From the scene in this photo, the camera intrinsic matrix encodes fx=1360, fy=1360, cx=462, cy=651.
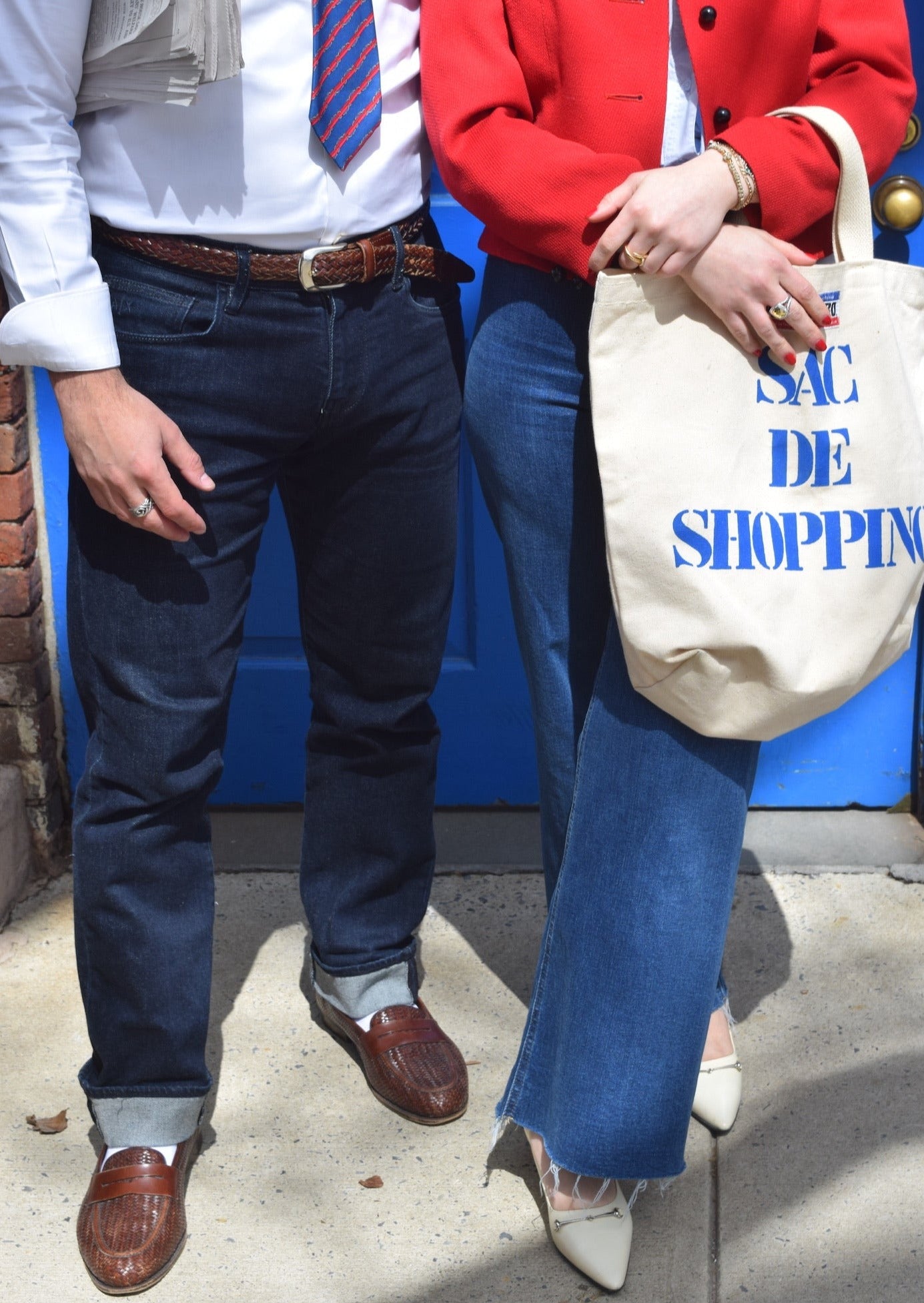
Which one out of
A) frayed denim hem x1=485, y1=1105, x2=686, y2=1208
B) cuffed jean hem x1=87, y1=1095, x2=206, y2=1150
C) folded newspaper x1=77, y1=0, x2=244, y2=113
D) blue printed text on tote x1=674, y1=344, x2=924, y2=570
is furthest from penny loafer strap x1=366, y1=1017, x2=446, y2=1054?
folded newspaper x1=77, y1=0, x2=244, y2=113

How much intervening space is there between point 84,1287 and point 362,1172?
0.41 m

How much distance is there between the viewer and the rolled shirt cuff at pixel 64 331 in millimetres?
1501

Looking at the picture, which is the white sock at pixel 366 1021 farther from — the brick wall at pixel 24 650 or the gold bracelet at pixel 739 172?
the gold bracelet at pixel 739 172

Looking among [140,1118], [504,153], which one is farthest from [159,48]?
[140,1118]

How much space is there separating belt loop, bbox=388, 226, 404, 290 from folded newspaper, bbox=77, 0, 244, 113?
30 cm

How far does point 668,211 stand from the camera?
143cm

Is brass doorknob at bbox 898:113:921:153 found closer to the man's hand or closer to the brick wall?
the man's hand

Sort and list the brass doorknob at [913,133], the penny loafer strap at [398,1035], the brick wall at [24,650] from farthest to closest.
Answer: the brick wall at [24,650] < the brass doorknob at [913,133] < the penny loafer strap at [398,1035]

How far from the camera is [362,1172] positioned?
201 centimetres

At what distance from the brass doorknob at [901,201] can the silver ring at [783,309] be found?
3.88 feet

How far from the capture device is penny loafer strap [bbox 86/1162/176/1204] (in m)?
1.85

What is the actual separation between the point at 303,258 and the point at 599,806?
76cm

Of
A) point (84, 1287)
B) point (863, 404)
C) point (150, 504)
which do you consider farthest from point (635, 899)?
point (84, 1287)

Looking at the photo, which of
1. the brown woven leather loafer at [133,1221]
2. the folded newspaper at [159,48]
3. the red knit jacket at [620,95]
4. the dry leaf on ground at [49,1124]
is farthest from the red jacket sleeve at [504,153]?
the dry leaf on ground at [49,1124]
